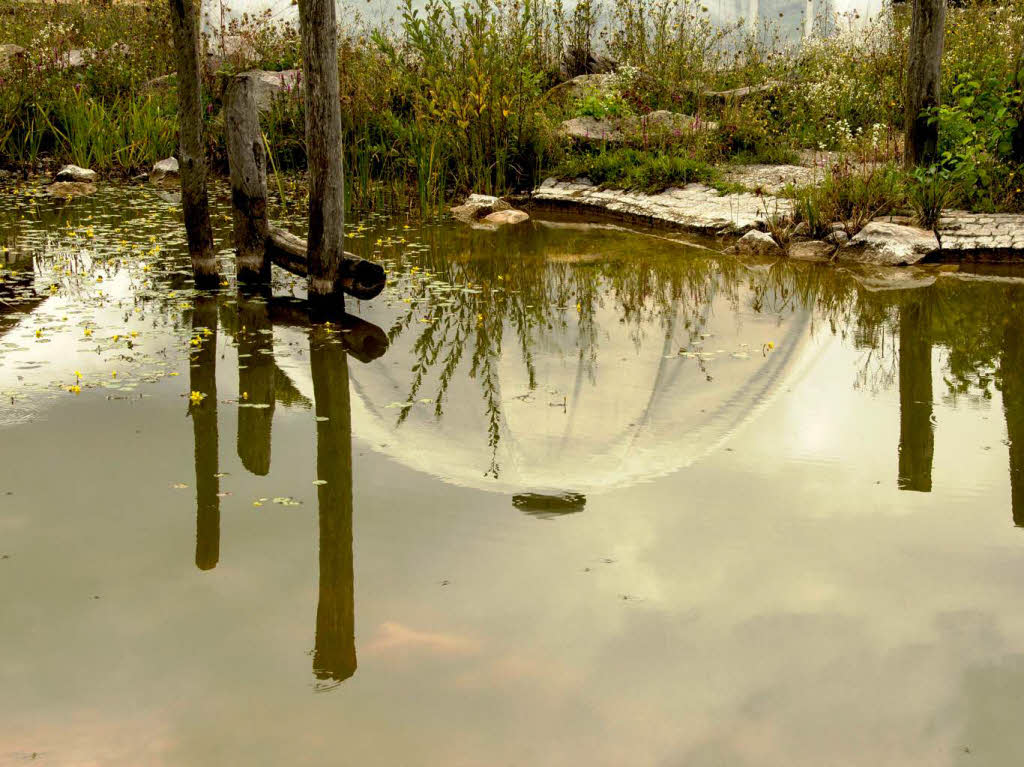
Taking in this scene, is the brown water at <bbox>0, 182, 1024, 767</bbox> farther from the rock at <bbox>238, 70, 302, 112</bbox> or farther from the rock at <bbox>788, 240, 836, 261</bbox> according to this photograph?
the rock at <bbox>238, 70, 302, 112</bbox>

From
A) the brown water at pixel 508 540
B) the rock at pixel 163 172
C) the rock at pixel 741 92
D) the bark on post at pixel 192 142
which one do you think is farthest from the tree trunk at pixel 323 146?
the rock at pixel 741 92

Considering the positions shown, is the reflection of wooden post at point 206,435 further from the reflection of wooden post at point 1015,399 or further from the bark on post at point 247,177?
the reflection of wooden post at point 1015,399

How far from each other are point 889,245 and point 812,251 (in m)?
0.68

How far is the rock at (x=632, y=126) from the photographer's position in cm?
1244

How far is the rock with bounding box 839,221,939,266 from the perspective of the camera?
317 inches

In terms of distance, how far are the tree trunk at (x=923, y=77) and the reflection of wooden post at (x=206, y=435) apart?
21.6 ft

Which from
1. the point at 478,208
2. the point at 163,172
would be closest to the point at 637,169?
the point at 478,208

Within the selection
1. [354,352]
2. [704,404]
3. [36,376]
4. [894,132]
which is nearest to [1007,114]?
[894,132]

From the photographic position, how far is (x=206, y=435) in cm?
409

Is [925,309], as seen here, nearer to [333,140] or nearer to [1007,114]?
[1007,114]

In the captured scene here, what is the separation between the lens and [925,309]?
652cm

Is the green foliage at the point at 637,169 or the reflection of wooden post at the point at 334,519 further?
the green foliage at the point at 637,169

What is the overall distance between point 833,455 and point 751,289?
11.5 ft

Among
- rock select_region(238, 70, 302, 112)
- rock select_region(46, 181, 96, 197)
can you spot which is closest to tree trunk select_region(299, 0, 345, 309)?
rock select_region(46, 181, 96, 197)
